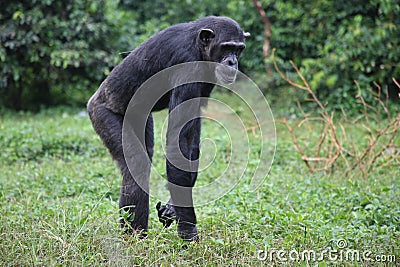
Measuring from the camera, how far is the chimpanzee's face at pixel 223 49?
397cm

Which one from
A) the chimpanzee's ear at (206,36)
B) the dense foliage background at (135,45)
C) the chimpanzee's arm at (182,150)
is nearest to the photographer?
the chimpanzee's arm at (182,150)

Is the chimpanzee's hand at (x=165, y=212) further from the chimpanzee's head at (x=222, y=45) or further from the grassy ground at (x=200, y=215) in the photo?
the chimpanzee's head at (x=222, y=45)

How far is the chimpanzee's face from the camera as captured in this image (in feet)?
13.0

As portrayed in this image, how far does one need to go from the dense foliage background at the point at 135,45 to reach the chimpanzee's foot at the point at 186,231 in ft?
19.6

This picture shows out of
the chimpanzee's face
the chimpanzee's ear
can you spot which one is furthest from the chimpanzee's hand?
the chimpanzee's ear

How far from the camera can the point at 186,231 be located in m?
3.98

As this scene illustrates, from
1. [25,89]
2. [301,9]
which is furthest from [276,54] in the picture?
[25,89]

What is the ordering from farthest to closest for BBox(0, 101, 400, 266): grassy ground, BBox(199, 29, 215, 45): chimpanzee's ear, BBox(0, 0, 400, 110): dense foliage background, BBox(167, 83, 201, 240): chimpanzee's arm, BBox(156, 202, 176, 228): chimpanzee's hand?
BBox(0, 0, 400, 110): dense foliage background, BBox(156, 202, 176, 228): chimpanzee's hand, BBox(199, 29, 215, 45): chimpanzee's ear, BBox(167, 83, 201, 240): chimpanzee's arm, BBox(0, 101, 400, 266): grassy ground

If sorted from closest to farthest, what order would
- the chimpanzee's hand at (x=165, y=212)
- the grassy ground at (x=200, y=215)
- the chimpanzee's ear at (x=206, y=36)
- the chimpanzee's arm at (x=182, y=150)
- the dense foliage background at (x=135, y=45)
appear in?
1. the grassy ground at (x=200, y=215)
2. the chimpanzee's arm at (x=182, y=150)
3. the chimpanzee's ear at (x=206, y=36)
4. the chimpanzee's hand at (x=165, y=212)
5. the dense foliage background at (x=135, y=45)

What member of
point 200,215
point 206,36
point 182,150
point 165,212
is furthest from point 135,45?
point 182,150

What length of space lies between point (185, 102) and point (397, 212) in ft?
7.65

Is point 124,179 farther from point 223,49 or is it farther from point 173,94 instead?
point 223,49

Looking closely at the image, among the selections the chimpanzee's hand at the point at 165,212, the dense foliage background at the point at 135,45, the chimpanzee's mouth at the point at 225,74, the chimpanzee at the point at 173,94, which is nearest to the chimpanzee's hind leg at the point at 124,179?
the chimpanzee at the point at 173,94

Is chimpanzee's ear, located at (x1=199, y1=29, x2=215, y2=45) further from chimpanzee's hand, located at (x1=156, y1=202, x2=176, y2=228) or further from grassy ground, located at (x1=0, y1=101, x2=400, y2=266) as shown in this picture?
grassy ground, located at (x1=0, y1=101, x2=400, y2=266)
